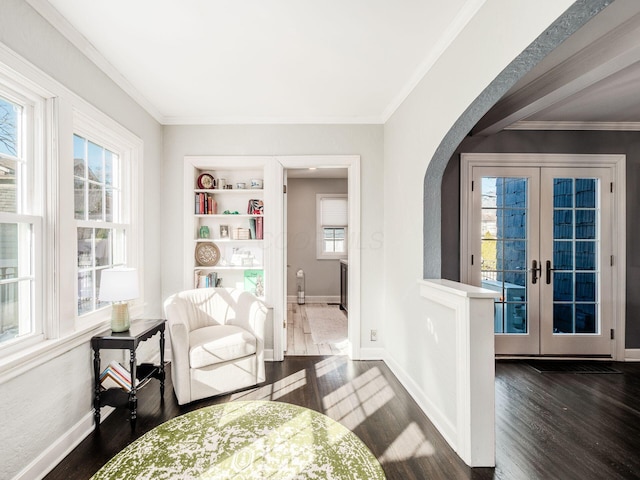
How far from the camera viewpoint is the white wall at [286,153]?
3627 millimetres

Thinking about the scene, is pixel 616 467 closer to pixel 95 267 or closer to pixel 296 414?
pixel 296 414

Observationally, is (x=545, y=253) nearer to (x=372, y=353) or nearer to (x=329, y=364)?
(x=372, y=353)

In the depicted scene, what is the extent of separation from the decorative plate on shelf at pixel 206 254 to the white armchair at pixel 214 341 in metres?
0.57

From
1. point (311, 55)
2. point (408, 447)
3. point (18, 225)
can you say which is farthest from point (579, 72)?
point (18, 225)

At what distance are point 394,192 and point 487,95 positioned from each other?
1502mm

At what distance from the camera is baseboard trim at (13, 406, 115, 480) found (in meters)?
1.78

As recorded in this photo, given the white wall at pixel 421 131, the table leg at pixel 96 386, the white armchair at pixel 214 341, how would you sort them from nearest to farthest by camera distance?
the white wall at pixel 421 131
the table leg at pixel 96 386
the white armchair at pixel 214 341

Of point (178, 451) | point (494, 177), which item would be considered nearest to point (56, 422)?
point (178, 451)

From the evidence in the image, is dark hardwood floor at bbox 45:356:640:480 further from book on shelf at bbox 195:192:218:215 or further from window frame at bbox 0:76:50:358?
book on shelf at bbox 195:192:218:215

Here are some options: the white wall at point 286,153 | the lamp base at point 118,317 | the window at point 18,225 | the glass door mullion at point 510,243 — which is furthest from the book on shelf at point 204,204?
the glass door mullion at point 510,243

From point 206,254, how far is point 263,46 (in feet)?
7.55

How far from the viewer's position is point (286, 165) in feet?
12.1

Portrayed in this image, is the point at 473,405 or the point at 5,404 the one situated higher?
the point at 5,404

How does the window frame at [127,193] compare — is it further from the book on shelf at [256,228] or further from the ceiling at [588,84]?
the ceiling at [588,84]
